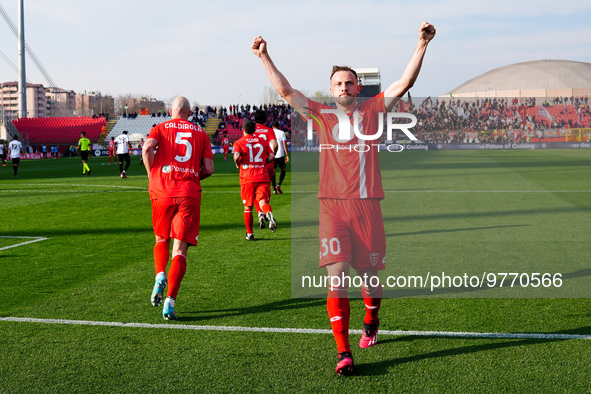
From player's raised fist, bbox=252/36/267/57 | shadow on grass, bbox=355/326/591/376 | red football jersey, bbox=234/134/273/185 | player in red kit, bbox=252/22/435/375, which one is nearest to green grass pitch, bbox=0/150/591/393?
shadow on grass, bbox=355/326/591/376

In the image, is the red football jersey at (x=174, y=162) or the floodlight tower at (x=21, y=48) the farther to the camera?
the floodlight tower at (x=21, y=48)

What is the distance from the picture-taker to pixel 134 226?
34.5 feet

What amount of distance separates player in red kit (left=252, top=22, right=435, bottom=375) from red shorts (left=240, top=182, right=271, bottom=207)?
4941 mm

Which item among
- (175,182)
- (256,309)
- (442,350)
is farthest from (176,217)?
(442,350)

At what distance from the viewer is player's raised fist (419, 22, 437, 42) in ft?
12.6

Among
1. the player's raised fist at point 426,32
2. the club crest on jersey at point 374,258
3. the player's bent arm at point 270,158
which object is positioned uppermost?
the player's raised fist at point 426,32

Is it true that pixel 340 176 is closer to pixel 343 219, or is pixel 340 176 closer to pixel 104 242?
pixel 343 219

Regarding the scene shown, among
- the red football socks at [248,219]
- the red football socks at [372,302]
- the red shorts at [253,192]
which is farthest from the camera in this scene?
the red shorts at [253,192]

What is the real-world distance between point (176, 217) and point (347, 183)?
1.97 m

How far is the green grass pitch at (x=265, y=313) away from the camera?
368 cm

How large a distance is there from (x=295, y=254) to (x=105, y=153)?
156 ft

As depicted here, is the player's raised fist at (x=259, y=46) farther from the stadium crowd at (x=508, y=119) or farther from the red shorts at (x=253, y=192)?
the stadium crowd at (x=508, y=119)

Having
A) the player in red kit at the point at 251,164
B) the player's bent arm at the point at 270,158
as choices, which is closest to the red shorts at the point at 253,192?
the player in red kit at the point at 251,164

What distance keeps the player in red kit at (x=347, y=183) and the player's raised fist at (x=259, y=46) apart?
0.17m
